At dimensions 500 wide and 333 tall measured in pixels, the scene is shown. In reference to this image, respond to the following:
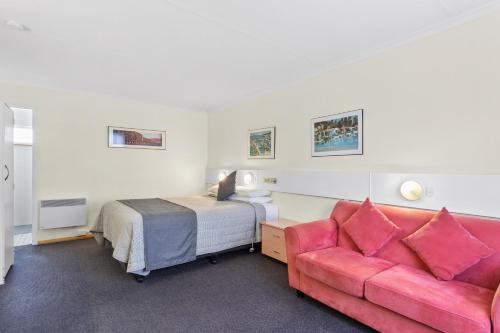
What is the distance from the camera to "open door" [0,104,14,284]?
2.71 meters

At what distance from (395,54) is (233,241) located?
2.79 metres

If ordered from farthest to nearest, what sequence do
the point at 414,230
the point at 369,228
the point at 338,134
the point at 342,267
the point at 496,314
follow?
the point at 338,134 → the point at 369,228 → the point at 414,230 → the point at 342,267 → the point at 496,314

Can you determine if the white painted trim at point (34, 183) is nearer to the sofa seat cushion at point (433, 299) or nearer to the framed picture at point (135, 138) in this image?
the framed picture at point (135, 138)

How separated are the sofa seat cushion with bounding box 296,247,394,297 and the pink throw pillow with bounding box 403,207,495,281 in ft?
0.97

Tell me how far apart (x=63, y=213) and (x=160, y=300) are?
2.72 metres

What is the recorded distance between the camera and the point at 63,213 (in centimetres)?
417

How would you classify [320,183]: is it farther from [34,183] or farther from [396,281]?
[34,183]

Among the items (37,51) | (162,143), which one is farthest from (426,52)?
(162,143)

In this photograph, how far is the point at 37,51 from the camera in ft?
9.67

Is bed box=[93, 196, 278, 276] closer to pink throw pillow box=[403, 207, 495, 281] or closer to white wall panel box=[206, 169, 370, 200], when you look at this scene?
white wall panel box=[206, 169, 370, 200]

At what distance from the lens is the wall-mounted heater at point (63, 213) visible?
4.05m

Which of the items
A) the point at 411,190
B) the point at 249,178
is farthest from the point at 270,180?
the point at 411,190

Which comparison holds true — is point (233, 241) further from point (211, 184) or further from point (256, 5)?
point (256, 5)

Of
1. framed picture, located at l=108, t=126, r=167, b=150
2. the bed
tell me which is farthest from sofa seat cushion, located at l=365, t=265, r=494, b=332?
framed picture, located at l=108, t=126, r=167, b=150
